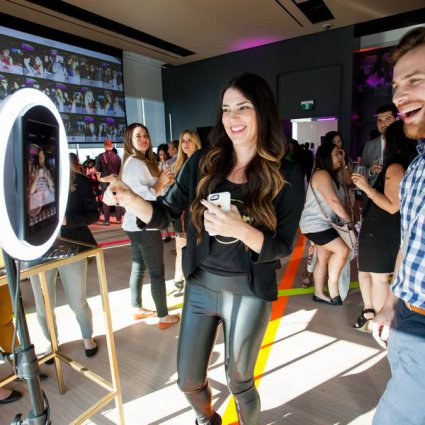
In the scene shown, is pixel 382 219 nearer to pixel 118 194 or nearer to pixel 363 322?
pixel 363 322

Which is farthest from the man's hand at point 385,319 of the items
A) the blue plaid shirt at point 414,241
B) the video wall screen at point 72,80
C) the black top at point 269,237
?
the video wall screen at point 72,80

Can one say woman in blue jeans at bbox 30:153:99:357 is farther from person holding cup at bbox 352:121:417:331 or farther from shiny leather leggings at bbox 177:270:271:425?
person holding cup at bbox 352:121:417:331

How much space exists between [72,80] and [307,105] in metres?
6.24

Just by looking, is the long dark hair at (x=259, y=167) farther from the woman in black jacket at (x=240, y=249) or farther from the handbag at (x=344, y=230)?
the handbag at (x=344, y=230)

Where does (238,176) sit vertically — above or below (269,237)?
above

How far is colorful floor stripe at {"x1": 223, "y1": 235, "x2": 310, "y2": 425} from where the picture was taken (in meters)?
1.91

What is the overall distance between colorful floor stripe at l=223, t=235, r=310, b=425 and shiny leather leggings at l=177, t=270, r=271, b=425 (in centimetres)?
54

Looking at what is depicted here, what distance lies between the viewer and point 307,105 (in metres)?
8.70

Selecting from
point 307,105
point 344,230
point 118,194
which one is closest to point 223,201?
point 118,194

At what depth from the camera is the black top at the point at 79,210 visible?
2363 mm

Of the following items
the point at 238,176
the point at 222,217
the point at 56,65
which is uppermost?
the point at 56,65

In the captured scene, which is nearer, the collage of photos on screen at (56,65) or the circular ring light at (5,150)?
the circular ring light at (5,150)

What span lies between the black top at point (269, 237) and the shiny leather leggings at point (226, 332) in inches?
2.2

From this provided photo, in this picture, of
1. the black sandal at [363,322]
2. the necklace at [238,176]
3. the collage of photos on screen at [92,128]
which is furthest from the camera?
the collage of photos on screen at [92,128]
